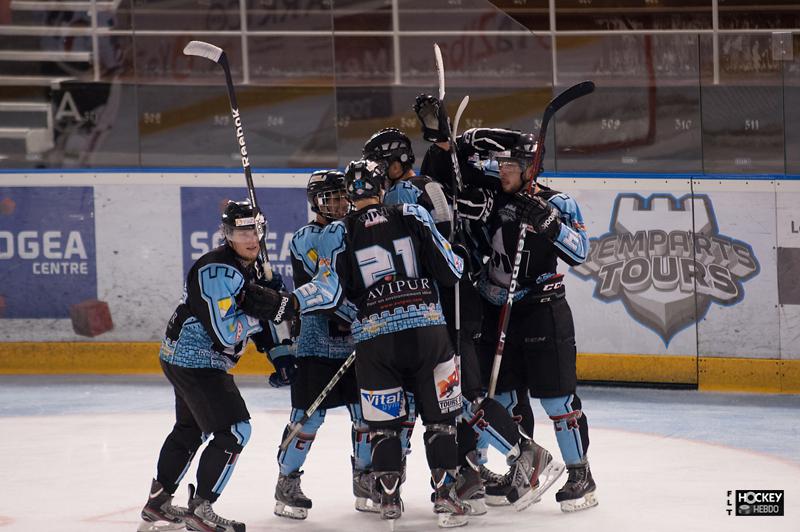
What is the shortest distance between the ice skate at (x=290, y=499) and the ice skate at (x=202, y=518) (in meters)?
0.37

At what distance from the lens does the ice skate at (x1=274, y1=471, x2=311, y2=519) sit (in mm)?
5539

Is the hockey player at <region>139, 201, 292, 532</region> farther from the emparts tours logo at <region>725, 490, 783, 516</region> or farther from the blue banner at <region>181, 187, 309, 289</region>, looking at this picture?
the blue banner at <region>181, 187, 309, 289</region>

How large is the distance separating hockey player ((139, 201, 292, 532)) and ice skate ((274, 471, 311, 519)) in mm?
313

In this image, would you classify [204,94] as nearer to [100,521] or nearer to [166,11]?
[166,11]

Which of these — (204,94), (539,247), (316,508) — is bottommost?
(316,508)

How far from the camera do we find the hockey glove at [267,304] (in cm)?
507

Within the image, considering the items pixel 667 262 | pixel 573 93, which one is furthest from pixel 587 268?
pixel 573 93

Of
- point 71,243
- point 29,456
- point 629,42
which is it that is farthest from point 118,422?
point 629,42

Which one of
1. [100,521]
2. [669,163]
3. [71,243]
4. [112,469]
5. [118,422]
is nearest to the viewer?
[100,521]

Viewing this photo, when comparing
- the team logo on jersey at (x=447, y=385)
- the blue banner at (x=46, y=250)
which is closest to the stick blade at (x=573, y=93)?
the team logo on jersey at (x=447, y=385)

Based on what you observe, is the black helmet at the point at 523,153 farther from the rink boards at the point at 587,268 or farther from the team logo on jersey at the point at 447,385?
the rink boards at the point at 587,268

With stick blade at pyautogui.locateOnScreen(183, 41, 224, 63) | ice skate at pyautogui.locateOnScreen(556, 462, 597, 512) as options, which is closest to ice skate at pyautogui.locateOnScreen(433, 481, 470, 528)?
ice skate at pyautogui.locateOnScreen(556, 462, 597, 512)

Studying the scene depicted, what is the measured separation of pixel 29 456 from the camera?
266 inches

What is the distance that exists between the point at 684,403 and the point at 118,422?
302 cm
